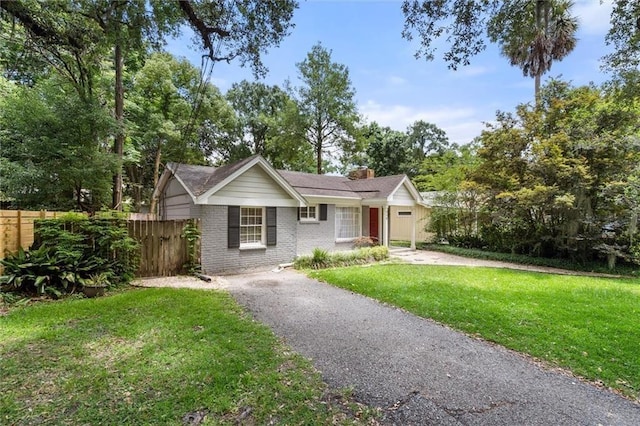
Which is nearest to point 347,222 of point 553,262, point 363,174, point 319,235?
point 319,235

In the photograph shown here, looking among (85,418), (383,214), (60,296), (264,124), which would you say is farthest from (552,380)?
(264,124)

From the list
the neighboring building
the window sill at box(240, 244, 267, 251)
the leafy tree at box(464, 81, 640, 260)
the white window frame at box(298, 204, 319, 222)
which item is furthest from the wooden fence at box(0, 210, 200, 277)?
the neighboring building

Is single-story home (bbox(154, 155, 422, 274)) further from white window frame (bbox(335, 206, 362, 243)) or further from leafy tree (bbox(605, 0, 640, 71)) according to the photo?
leafy tree (bbox(605, 0, 640, 71))

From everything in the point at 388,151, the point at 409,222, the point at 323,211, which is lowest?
the point at 409,222

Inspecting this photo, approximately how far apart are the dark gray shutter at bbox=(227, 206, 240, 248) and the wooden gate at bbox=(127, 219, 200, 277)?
1.00 m

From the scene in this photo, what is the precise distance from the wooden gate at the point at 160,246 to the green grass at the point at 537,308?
4.13m

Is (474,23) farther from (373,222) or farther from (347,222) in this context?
(373,222)

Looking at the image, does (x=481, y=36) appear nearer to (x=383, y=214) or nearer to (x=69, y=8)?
(x=69, y=8)

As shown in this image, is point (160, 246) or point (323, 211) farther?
point (323, 211)

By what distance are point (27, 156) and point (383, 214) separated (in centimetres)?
1370

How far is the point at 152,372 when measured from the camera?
3.61 meters

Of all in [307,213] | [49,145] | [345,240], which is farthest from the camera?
[345,240]

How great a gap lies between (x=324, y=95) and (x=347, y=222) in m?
13.1

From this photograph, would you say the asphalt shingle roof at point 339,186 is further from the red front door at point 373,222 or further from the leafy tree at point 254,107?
the leafy tree at point 254,107
